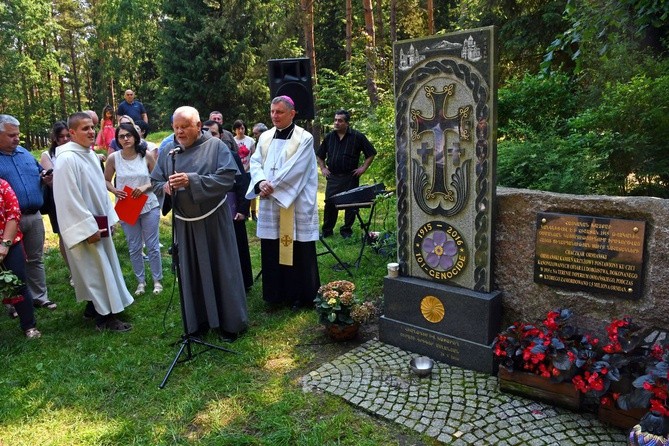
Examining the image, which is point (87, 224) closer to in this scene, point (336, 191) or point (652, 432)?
point (336, 191)

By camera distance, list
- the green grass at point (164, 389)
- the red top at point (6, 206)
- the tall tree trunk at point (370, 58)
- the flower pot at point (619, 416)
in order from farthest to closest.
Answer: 1. the tall tree trunk at point (370, 58)
2. the red top at point (6, 206)
3. the green grass at point (164, 389)
4. the flower pot at point (619, 416)

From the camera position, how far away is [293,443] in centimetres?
304

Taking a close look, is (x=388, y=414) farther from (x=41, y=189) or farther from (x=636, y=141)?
(x=41, y=189)

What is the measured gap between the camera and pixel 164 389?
372 cm

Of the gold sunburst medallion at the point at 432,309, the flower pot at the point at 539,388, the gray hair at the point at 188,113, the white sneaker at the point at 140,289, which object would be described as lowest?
the flower pot at the point at 539,388

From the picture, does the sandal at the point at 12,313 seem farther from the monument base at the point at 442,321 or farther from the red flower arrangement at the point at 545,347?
the red flower arrangement at the point at 545,347

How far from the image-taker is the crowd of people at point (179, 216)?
14.0ft

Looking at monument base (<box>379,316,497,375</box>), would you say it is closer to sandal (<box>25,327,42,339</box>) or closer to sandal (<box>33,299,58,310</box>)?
sandal (<box>25,327,42,339</box>)

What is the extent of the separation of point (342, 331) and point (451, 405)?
1.27m

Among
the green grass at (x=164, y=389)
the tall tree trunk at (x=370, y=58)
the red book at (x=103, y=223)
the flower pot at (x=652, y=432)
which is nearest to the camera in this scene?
the flower pot at (x=652, y=432)

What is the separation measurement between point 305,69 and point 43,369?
417 cm

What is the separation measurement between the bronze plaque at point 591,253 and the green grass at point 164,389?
4.96ft

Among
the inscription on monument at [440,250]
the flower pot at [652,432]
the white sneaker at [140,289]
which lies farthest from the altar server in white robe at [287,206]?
the flower pot at [652,432]

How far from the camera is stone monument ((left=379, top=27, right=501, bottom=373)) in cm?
360
